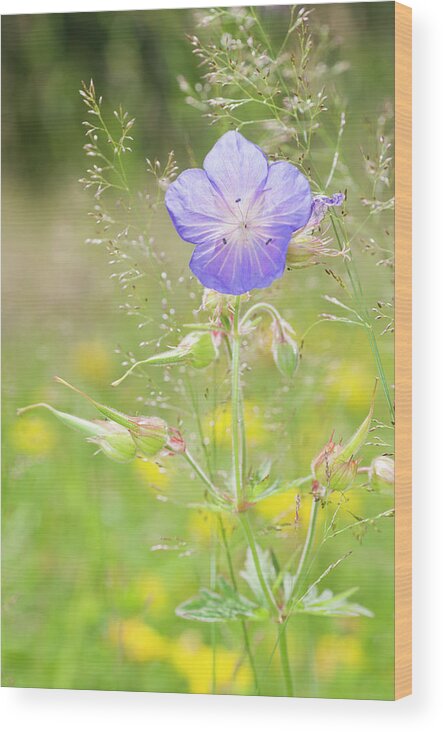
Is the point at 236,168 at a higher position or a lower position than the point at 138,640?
higher

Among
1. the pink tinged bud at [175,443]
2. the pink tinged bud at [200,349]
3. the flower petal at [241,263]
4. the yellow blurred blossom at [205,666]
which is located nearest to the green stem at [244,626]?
the yellow blurred blossom at [205,666]

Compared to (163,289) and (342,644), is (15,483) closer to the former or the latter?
(163,289)

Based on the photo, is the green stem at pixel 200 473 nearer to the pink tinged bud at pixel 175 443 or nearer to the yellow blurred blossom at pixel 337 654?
the pink tinged bud at pixel 175 443

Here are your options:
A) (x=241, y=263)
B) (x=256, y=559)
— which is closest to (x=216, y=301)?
(x=241, y=263)

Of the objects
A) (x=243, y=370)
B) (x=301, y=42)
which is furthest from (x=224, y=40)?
(x=243, y=370)

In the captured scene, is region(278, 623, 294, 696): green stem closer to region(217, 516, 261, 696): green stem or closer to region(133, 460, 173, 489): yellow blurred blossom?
region(217, 516, 261, 696): green stem

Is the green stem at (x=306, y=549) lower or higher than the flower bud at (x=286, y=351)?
lower

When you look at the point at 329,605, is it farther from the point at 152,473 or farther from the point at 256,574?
the point at 152,473
